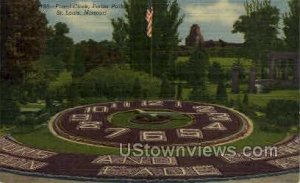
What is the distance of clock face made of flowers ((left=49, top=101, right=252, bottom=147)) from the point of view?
9719 mm

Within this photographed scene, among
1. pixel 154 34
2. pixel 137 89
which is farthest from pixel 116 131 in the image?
pixel 154 34

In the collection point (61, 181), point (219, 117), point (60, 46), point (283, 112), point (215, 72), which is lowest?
point (61, 181)

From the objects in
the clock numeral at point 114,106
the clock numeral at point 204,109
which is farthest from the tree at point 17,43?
the clock numeral at point 204,109

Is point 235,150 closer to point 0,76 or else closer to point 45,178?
point 45,178

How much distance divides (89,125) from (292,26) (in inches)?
178

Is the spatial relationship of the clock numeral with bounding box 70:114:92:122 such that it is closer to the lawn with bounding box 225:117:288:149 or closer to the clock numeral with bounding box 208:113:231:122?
the clock numeral with bounding box 208:113:231:122

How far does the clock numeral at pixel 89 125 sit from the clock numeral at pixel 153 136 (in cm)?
92

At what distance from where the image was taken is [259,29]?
10.3 meters

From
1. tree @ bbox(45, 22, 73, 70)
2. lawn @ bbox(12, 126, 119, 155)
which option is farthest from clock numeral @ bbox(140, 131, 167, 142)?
tree @ bbox(45, 22, 73, 70)

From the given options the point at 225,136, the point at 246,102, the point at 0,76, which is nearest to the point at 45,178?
the point at 0,76

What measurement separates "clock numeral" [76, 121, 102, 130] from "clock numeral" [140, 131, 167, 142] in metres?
0.92

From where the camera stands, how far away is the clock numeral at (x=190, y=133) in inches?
384

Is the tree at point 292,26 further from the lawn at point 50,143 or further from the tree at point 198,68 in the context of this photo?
the lawn at point 50,143

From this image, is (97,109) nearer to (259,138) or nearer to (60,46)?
(60,46)
